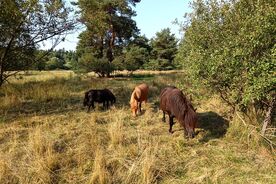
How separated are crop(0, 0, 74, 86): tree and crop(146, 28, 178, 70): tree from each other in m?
Result: 40.7

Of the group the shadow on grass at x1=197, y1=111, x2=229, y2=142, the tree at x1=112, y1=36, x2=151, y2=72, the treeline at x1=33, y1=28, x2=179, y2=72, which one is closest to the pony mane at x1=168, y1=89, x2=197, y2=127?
the shadow on grass at x1=197, y1=111, x2=229, y2=142

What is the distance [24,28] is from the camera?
11273mm

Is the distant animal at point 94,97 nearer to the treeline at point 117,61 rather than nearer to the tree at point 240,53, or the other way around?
the treeline at point 117,61

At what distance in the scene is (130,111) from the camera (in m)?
12.2

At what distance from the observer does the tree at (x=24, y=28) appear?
1039 centimetres

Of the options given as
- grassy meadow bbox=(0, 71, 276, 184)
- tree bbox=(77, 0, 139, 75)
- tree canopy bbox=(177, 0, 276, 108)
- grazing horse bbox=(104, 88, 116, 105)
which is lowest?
grassy meadow bbox=(0, 71, 276, 184)

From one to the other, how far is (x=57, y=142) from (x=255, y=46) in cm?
564

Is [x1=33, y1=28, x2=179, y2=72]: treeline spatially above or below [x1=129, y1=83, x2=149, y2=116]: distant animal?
above

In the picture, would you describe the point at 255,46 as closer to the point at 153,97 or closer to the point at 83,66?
the point at 153,97

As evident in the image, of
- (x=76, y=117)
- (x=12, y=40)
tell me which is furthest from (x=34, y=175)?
(x=12, y=40)

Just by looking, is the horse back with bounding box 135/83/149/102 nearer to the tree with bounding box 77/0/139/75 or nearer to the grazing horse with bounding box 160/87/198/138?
the grazing horse with bounding box 160/87/198/138

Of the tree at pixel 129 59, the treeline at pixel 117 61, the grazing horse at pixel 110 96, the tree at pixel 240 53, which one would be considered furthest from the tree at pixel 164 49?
the tree at pixel 240 53

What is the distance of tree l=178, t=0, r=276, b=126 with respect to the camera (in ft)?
23.6

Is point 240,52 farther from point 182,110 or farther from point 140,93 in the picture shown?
point 140,93
